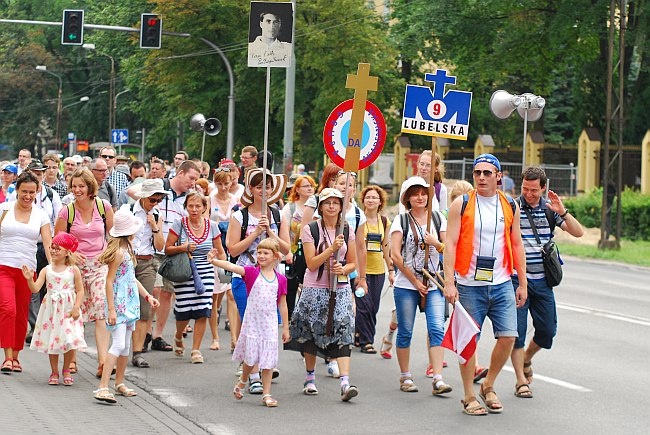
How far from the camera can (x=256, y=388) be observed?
10.5m

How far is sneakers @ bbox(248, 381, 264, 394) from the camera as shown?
34.3 ft

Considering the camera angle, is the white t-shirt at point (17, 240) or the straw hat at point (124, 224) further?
the white t-shirt at point (17, 240)

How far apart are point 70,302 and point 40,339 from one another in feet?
1.22

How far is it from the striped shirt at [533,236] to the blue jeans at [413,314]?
2.66 feet

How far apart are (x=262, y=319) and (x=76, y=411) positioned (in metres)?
1.62

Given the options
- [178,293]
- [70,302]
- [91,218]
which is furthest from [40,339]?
[178,293]

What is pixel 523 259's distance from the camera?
9.84 m

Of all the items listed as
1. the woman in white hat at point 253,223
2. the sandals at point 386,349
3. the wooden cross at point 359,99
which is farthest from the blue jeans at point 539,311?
the sandals at point 386,349

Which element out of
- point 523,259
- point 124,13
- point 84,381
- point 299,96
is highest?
point 124,13

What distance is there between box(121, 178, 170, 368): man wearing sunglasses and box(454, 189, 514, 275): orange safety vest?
11.9ft

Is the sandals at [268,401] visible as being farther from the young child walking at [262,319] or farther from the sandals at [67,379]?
the sandals at [67,379]

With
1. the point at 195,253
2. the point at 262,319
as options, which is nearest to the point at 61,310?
the point at 262,319

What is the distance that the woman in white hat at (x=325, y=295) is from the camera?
1045 centimetres

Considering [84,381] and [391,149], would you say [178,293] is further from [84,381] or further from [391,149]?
[391,149]
